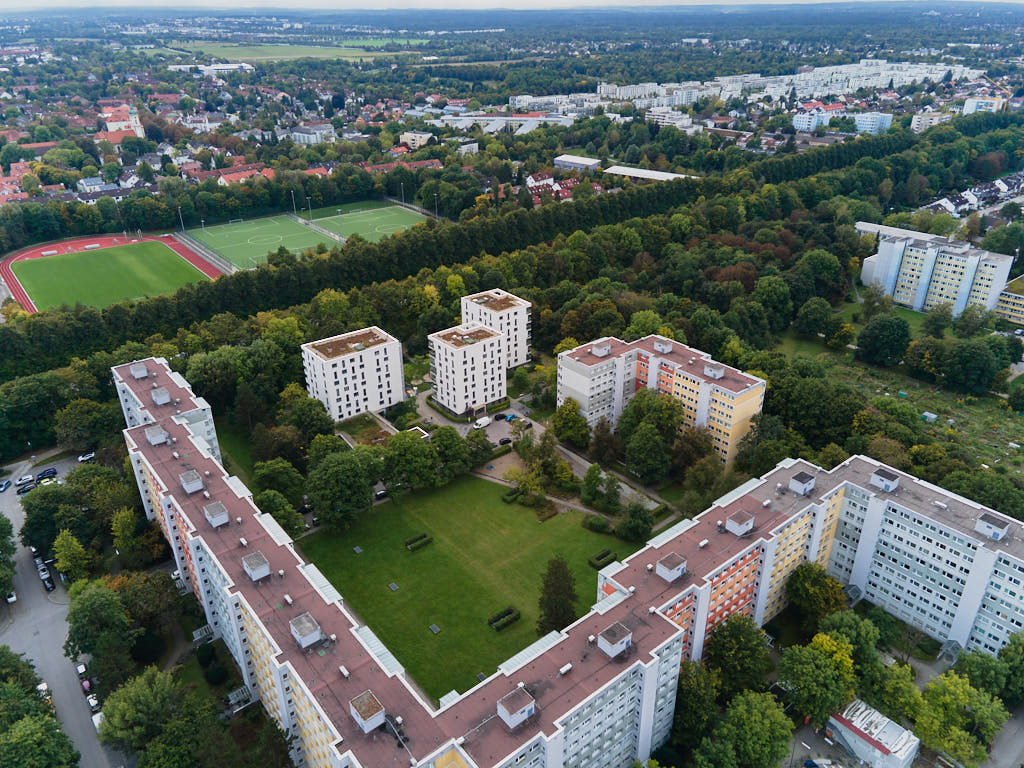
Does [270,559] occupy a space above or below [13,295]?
above

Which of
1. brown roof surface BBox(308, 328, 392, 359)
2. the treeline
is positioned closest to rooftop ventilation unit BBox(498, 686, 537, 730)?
brown roof surface BBox(308, 328, 392, 359)

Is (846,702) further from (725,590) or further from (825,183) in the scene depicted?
(825,183)

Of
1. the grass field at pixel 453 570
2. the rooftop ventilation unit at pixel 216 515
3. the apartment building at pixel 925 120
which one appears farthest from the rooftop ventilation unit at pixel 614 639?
the apartment building at pixel 925 120

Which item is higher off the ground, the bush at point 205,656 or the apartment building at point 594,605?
the apartment building at point 594,605

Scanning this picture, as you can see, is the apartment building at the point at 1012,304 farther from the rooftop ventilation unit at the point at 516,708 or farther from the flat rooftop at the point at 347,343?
the rooftop ventilation unit at the point at 516,708

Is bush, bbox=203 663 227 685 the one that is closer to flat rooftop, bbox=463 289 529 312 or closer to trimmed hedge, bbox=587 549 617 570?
trimmed hedge, bbox=587 549 617 570

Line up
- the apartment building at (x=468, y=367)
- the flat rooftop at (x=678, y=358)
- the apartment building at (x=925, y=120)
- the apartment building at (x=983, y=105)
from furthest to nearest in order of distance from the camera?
the apartment building at (x=983, y=105)
the apartment building at (x=925, y=120)
the apartment building at (x=468, y=367)
the flat rooftop at (x=678, y=358)

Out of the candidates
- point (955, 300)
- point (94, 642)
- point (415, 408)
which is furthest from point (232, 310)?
point (955, 300)
